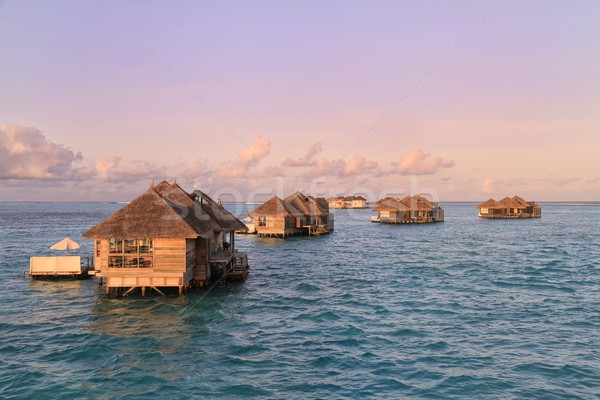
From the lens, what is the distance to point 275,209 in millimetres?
67625

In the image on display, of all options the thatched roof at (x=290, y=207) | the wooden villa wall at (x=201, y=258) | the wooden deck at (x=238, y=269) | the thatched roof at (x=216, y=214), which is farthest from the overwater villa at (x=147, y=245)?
the thatched roof at (x=290, y=207)

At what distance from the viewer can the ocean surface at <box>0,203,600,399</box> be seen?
15.8 metres

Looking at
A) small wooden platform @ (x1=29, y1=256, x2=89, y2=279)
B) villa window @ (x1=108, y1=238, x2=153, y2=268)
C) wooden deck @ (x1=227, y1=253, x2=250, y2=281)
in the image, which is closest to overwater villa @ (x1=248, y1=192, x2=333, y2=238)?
wooden deck @ (x1=227, y1=253, x2=250, y2=281)

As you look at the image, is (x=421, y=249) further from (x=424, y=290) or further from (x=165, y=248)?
(x=165, y=248)

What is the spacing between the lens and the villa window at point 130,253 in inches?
1057

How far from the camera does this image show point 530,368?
56.5 feet

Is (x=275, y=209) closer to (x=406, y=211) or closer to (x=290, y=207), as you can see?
(x=290, y=207)

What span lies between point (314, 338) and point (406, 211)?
8473 cm

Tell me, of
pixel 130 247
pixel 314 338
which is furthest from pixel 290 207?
pixel 314 338

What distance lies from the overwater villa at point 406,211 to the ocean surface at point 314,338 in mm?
62518

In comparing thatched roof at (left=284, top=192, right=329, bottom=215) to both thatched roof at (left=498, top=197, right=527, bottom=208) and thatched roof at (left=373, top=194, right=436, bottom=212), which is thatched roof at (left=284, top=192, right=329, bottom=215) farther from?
thatched roof at (left=498, top=197, right=527, bottom=208)

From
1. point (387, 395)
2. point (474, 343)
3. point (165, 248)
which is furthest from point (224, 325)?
point (474, 343)

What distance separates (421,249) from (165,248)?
119 ft

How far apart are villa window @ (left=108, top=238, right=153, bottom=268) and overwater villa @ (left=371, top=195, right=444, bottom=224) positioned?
254 feet
